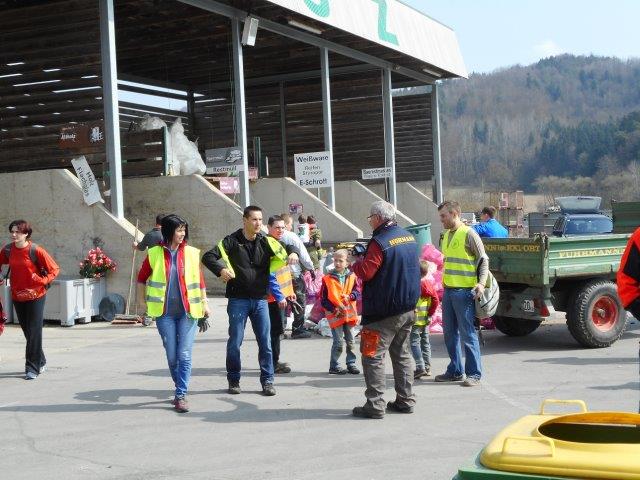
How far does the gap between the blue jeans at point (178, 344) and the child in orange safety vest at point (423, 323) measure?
97.4 inches

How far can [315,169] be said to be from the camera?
2111cm

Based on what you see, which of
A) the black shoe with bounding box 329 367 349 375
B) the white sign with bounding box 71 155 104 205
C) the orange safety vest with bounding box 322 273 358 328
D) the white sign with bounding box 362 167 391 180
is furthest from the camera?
the white sign with bounding box 362 167 391 180

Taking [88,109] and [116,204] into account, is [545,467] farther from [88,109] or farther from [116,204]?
[88,109]

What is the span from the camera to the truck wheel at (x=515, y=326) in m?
11.9

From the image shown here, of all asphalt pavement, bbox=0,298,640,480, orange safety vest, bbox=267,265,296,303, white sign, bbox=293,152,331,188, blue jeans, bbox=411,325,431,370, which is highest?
white sign, bbox=293,152,331,188

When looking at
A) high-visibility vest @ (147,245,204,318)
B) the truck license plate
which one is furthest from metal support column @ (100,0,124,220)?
high-visibility vest @ (147,245,204,318)

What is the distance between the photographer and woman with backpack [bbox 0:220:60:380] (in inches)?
371

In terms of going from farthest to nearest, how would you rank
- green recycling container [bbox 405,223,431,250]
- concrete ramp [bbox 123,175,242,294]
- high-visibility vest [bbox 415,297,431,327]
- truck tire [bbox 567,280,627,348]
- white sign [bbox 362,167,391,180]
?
white sign [bbox 362,167,391,180]
concrete ramp [bbox 123,175,242,294]
green recycling container [bbox 405,223,431,250]
truck tire [bbox 567,280,627,348]
high-visibility vest [bbox 415,297,431,327]

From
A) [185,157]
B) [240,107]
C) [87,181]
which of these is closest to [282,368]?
[87,181]

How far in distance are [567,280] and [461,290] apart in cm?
287

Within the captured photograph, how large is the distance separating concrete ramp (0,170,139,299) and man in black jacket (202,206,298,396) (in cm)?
735

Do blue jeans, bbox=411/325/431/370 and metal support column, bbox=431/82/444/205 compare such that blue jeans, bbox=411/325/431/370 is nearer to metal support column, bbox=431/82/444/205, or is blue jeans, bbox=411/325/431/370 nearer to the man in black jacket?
the man in black jacket

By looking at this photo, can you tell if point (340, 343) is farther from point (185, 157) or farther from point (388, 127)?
point (388, 127)

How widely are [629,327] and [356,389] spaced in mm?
6203
